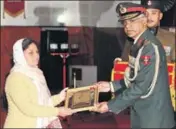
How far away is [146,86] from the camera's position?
3705 mm

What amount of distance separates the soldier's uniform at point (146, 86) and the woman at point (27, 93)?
0.49 meters

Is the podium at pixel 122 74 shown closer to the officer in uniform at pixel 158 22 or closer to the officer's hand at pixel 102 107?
the officer in uniform at pixel 158 22

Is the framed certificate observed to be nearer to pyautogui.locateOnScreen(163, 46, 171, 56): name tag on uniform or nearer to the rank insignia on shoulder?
the rank insignia on shoulder

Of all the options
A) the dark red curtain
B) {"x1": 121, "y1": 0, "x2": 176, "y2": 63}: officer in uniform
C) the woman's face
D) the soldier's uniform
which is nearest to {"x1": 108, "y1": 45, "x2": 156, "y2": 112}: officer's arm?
the soldier's uniform

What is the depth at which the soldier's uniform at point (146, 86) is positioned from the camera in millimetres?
3676

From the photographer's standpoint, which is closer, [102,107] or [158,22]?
[102,107]

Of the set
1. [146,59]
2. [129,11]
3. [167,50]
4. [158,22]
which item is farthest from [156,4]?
[146,59]

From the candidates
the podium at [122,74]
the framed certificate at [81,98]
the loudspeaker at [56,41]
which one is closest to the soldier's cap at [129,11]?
the framed certificate at [81,98]

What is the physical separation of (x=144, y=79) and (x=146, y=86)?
0.05 meters

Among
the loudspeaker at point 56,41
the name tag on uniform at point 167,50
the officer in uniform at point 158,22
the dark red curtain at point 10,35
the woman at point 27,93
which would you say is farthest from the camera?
the dark red curtain at point 10,35

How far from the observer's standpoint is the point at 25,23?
754cm

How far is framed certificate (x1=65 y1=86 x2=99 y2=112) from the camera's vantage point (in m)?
3.97

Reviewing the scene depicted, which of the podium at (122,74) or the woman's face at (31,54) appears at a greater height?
the woman's face at (31,54)

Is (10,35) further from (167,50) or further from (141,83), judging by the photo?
(141,83)
